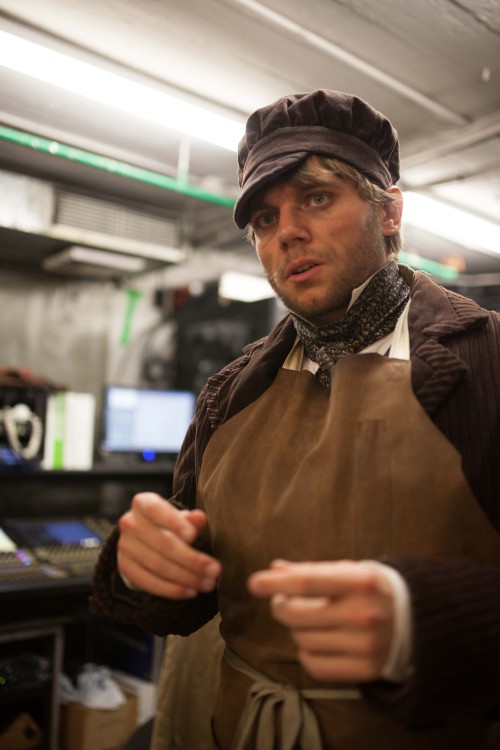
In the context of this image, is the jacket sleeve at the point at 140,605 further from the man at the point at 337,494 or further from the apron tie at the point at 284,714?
the apron tie at the point at 284,714

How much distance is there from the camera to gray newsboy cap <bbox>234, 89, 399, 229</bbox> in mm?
1199

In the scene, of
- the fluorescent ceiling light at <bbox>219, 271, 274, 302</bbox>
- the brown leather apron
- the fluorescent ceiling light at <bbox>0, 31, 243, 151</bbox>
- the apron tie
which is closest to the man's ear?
the brown leather apron

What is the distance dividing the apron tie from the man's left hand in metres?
0.35

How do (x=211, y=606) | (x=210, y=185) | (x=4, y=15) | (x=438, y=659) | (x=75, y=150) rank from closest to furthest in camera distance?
(x=438, y=659) < (x=211, y=606) < (x=4, y=15) < (x=75, y=150) < (x=210, y=185)

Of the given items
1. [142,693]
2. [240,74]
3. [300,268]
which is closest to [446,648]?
[300,268]

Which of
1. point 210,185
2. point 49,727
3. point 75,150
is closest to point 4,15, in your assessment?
point 75,150

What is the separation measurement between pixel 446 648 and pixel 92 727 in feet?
8.06

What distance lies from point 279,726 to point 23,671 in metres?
1.98

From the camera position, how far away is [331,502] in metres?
1.06

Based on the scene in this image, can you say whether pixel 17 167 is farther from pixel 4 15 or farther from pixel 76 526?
pixel 76 526

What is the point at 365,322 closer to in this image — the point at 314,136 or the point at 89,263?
the point at 314,136

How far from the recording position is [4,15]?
7.50 feet

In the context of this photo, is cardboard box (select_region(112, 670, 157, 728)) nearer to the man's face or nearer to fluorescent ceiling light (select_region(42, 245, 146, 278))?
fluorescent ceiling light (select_region(42, 245, 146, 278))

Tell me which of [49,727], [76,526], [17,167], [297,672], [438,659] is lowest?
[49,727]
